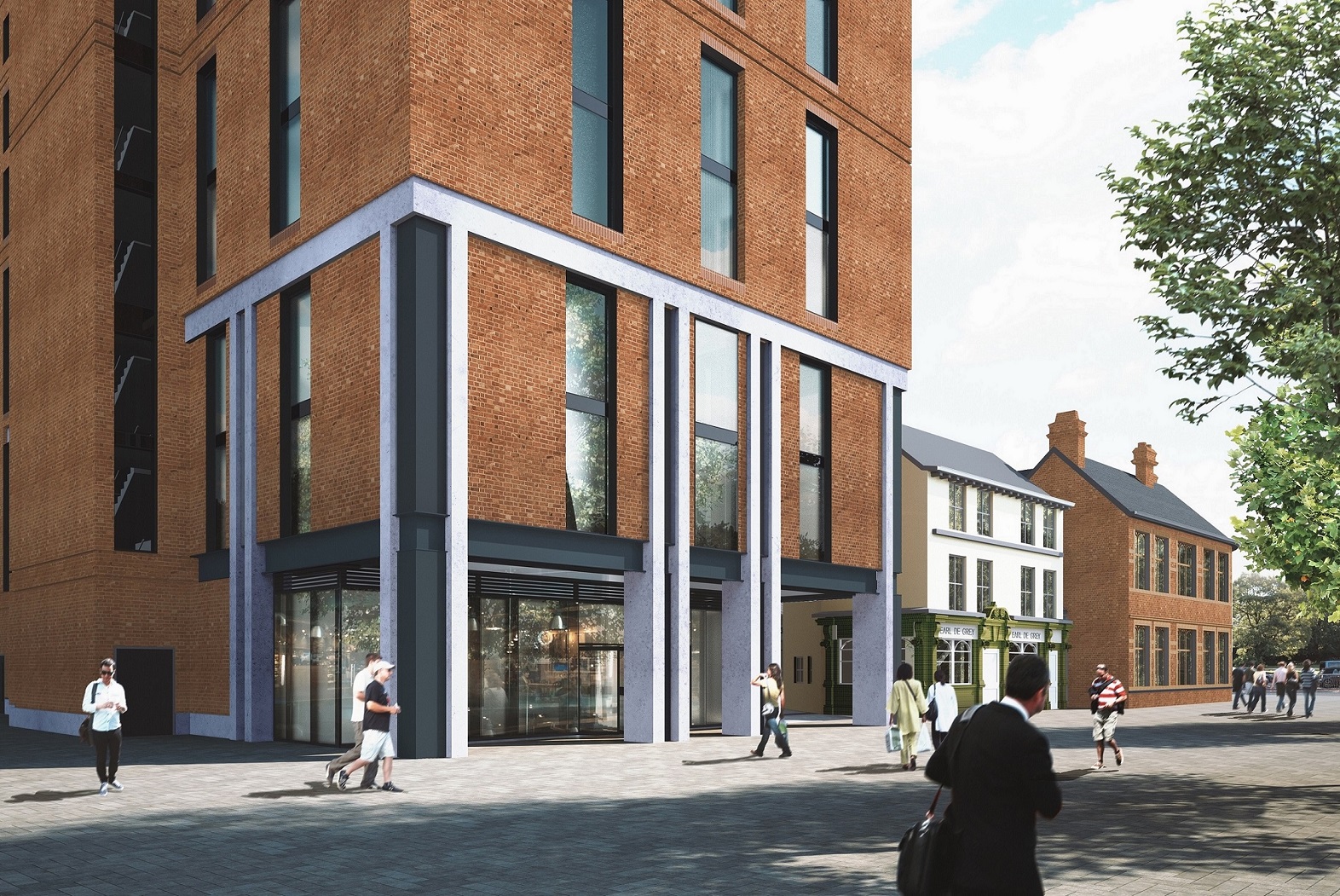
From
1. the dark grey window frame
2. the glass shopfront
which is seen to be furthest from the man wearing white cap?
the dark grey window frame

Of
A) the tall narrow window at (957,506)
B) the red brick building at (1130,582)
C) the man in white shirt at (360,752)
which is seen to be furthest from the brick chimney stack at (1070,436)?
the man in white shirt at (360,752)

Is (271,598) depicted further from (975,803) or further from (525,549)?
(975,803)

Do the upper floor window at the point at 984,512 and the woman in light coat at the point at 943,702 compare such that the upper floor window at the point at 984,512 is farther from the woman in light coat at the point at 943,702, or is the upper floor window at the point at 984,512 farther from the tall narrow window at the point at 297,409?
the tall narrow window at the point at 297,409

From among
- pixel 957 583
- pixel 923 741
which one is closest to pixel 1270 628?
pixel 957 583

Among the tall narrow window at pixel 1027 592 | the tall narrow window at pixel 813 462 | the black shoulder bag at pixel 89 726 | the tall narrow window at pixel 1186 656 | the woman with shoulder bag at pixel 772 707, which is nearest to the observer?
the black shoulder bag at pixel 89 726

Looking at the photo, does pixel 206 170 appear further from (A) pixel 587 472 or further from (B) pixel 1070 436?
(B) pixel 1070 436

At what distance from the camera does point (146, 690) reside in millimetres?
29234

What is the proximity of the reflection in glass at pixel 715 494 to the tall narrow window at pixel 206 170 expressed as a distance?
12.7 meters

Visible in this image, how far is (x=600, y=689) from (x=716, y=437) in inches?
249

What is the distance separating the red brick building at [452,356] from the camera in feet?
73.3

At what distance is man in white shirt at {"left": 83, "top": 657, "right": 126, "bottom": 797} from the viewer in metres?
16.1

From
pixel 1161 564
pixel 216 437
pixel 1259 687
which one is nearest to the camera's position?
pixel 216 437

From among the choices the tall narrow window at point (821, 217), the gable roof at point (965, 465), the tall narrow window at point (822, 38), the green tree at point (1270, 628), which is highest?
the tall narrow window at point (822, 38)

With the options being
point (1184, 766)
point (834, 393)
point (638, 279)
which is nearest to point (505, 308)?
point (638, 279)
